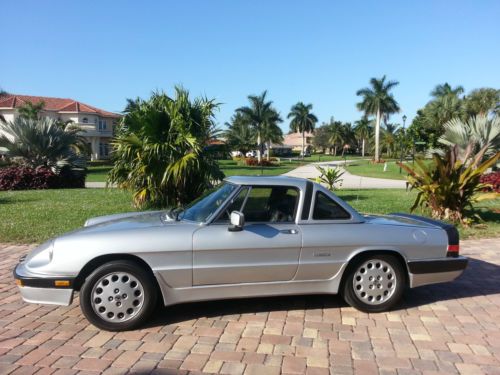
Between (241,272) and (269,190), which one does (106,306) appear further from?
(269,190)

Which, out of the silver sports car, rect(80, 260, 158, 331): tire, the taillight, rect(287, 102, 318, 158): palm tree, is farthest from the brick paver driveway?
rect(287, 102, 318, 158): palm tree

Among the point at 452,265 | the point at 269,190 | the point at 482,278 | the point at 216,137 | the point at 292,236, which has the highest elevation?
the point at 216,137

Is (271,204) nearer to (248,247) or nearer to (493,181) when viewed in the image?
(248,247)

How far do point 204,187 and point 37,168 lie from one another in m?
11.1

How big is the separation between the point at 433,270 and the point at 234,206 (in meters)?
2.17

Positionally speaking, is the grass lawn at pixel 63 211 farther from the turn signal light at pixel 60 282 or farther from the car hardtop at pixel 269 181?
the car hardtop at pixel 269 181

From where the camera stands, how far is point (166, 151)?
33.6ft

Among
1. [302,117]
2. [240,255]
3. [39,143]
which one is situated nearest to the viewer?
[240,255]

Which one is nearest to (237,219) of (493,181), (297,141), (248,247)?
(248,247)

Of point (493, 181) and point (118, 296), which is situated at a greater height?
point (493, 181)

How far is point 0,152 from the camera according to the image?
61.9ft

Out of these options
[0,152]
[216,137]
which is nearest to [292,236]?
[216,137]

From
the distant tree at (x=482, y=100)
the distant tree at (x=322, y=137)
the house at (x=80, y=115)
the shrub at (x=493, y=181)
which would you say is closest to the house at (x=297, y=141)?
the distant tree at (x=322, y=137)

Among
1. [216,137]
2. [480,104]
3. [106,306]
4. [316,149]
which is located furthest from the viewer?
[316,149]
